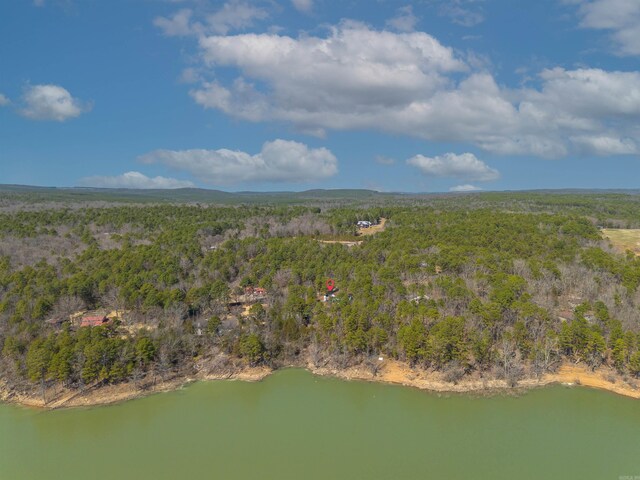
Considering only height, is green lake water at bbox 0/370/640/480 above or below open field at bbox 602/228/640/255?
below

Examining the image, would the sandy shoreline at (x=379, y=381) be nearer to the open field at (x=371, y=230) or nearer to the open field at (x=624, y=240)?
the open field at (x=624, y=240)

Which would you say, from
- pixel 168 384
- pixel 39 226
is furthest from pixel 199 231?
pixel 168 384

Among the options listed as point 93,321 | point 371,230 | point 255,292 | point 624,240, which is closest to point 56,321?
point 93,321

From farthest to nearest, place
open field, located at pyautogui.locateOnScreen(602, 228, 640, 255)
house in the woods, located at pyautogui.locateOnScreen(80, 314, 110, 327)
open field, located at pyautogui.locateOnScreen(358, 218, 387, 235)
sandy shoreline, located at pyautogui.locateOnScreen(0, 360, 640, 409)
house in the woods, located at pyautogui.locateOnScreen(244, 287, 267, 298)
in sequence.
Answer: open field, located at pyautogui.locateOnScreen(358, 218, 387, 235)
open field, located at pyautogui.locateOnScreen(602, 228, 640, 255)
house in the woods, located at pyautogui.locateOnScreen(244, 287, 267, 298)
house in the woods, located at pyautogui.locateOnScreen(80, 314, 110, 327)
sandy shoreline, located at pyautogui.locateOnScreen(0, 360, 640, 409)

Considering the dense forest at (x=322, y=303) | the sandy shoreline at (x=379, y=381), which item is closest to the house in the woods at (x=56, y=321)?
the dense forest at (x=322, y=303)

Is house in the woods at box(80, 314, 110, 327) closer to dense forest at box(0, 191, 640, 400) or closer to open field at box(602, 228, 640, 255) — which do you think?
dense forest at box(0, 191, 640, 400)

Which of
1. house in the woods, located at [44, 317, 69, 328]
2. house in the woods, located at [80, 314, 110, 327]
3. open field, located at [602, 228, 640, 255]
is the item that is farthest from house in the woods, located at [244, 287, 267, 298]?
open field, located at [602, 228, 640, 255]

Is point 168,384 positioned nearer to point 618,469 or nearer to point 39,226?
point 618,469
